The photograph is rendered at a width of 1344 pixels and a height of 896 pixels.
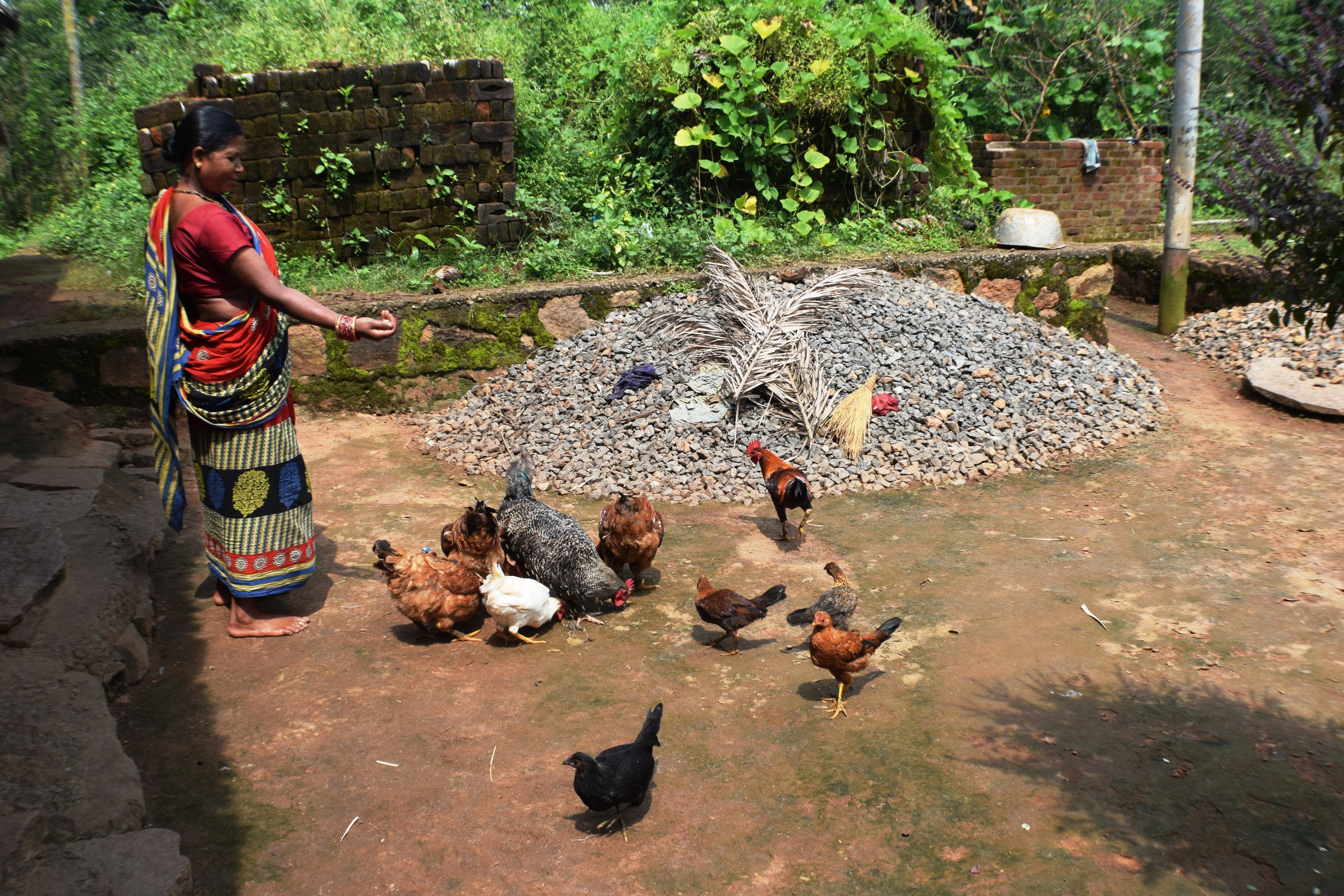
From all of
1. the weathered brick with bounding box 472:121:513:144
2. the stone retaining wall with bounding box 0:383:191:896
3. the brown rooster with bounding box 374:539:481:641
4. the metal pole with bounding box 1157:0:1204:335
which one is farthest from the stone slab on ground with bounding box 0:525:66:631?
the metal pole with bounding box 1157:0:1204:335

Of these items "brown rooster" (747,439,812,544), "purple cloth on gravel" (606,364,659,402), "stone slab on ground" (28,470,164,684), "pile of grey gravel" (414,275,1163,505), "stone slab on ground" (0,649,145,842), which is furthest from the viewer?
"purple cloth on gravel" (606,364,659,402)

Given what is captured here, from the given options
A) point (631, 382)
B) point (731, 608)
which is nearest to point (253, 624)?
point (731, 608)

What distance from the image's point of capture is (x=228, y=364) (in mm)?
4051

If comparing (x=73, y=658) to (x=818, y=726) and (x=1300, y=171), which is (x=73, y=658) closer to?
(x=818, y=726)

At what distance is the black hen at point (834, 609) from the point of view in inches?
168

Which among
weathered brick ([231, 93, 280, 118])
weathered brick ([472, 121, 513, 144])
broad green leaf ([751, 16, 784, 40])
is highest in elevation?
broad green leaf ([751, 16, 784, 40])

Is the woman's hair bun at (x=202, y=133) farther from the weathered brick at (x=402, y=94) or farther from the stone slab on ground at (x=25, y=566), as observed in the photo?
the weathered brick at (x=402, y=94)

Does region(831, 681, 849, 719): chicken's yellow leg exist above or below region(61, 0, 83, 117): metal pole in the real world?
below

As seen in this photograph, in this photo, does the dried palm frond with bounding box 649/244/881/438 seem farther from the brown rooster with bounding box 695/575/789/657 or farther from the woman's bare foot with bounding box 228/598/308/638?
the woman's bare foot with bounding box 228/598/308/638

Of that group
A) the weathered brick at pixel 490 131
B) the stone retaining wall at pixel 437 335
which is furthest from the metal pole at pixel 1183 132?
the weathered brick at pixel 490 131

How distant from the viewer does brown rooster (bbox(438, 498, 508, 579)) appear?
15.6 ft

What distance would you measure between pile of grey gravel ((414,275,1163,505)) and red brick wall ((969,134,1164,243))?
472 cm

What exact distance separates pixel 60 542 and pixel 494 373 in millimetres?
4284

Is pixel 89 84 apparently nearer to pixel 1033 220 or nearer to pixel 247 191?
pixel 247 191
